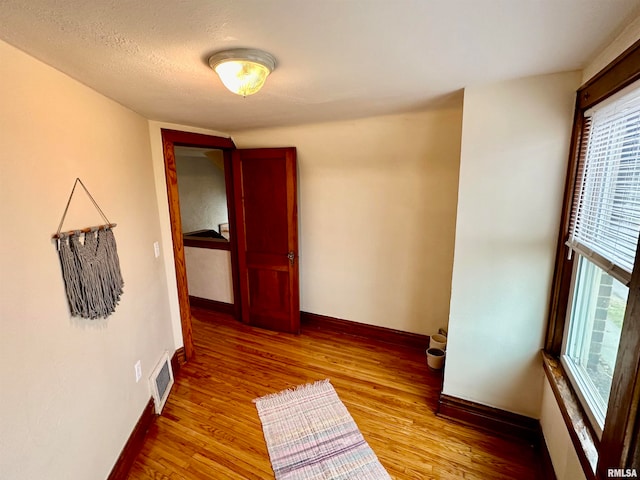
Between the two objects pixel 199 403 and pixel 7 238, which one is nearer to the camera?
pixel 7 238

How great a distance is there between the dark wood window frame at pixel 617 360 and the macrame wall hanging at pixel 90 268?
2082mm

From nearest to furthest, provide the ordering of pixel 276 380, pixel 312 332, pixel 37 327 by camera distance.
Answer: pixel 37 327 → pixel 276 380 → pixel 312 332

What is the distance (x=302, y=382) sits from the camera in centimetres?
250

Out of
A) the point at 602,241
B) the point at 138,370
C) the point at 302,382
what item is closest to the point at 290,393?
the point at 302,382

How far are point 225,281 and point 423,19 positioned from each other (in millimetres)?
3320

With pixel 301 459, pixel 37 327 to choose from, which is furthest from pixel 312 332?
pixel 37 327

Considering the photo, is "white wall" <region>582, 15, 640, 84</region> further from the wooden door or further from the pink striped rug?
the pink striped rug

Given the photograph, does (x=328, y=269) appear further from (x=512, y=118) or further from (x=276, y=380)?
(x=512, y=118)

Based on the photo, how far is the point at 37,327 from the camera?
1138mm

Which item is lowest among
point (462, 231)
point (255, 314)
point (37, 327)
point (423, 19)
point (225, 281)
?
point (255, 314)

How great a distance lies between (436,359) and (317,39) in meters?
2.50

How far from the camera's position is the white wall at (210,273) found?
11.9 feet

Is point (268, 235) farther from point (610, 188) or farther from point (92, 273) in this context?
point (610, 188)

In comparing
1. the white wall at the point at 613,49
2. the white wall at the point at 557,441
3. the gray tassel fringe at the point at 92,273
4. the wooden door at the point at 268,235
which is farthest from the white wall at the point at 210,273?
the white wall at the point at 613,49
